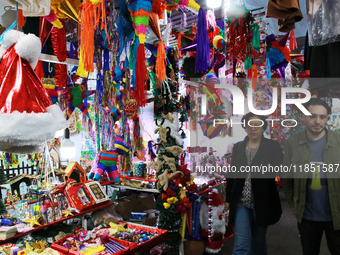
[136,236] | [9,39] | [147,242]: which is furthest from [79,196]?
[9,39]

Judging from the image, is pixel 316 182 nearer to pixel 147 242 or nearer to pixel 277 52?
pixel 147 242

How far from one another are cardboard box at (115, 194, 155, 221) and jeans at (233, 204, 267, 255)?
1739 millimetres

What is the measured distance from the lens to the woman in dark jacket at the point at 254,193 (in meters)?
2.08

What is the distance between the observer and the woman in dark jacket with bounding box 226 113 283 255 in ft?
6.82

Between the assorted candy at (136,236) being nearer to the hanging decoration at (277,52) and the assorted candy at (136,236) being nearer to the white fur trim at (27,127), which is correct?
the white fur trim at (27,127)

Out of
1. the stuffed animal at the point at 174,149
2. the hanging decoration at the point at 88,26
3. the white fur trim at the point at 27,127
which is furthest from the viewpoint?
the stuffed animal at the point at 174,149

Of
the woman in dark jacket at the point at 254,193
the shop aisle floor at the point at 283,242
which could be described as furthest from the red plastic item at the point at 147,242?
the shop aisle floor at the point at 283,242

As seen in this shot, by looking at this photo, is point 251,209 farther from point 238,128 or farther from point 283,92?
point 283,92

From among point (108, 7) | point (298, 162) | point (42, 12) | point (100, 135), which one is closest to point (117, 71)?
point (100, 135)

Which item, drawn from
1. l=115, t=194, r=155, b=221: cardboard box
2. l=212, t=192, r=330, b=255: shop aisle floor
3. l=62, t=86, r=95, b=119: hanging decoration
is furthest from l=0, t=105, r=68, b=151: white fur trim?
l=212, t=192, r=330, b=255: shop aisle floor

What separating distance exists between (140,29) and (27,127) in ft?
3.62

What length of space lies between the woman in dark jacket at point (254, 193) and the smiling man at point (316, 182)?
173 millimetres

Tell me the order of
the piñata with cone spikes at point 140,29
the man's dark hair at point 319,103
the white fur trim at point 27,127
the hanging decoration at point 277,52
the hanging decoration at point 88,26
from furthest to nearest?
the hanging decoration at point 277,52, the man's dark hair at point 319,103, the piñata with cone spikes at point 140,29, the hanging decoration at point 88,26, the white fur trim at point 27,127

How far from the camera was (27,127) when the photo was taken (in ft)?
2.64
